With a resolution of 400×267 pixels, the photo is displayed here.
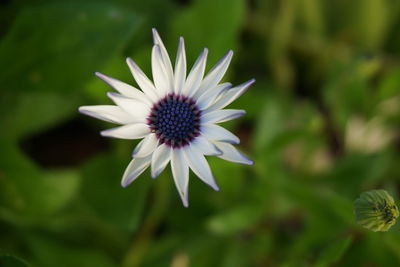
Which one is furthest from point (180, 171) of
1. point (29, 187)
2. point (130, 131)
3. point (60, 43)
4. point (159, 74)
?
point (29, 187)

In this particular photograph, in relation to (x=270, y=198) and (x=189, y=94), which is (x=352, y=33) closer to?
(x=270, y=198)

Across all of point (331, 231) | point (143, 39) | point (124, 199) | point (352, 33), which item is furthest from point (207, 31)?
point (352, 33)

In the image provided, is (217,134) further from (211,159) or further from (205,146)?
(211,159)

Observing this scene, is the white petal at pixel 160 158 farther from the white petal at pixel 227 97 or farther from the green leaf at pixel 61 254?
the green leaf at pixel 61 254

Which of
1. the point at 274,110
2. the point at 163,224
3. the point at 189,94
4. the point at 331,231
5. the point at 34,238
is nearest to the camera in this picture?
the point at 189,94

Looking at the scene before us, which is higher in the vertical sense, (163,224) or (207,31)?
(207,31)

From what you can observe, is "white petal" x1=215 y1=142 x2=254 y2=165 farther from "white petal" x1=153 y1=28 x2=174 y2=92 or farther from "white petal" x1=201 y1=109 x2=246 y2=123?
"white petal" x1=153 y1=28 x2=174 y2=92
